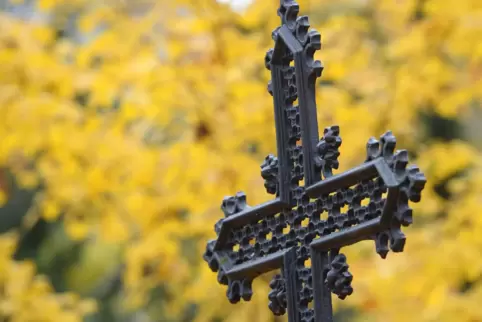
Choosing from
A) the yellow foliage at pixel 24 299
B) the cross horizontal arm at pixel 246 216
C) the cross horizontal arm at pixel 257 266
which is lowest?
the cross horizontal arm at pixel 257 266

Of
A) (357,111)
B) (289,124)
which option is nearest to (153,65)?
(357,111)

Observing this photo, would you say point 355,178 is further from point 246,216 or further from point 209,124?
point 209,124

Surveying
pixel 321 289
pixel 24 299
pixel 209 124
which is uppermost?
pixel 209 124

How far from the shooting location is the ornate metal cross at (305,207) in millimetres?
1092

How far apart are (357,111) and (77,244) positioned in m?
2.73

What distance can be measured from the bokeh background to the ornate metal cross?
171 cm

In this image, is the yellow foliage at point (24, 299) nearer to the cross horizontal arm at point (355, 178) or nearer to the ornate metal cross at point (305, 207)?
the ornate metal cross at point (305, 207)

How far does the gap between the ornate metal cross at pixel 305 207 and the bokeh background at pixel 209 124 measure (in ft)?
5.60

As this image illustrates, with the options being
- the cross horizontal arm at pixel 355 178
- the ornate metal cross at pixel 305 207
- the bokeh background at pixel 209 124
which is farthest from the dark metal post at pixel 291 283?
the bokeh background at pixel 209 124

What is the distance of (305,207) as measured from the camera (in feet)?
4.17

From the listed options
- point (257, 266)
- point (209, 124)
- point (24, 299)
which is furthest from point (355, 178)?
point (24, 299)

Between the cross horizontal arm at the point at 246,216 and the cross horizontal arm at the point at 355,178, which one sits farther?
the cross horizontal arm at the point at 246,216

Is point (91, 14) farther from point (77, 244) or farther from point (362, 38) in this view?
point (77, 244)

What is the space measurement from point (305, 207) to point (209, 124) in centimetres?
216
